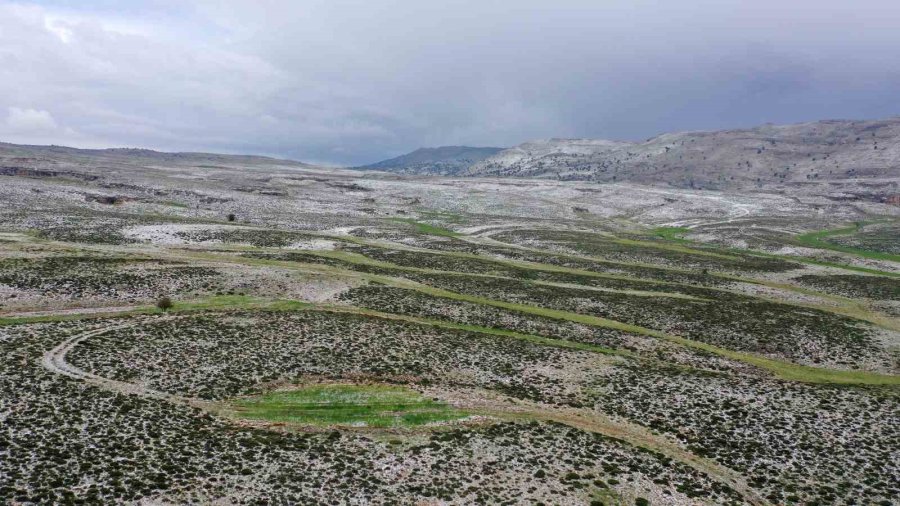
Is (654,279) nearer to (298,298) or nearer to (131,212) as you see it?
(298,298)

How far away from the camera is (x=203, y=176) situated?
194375 mm

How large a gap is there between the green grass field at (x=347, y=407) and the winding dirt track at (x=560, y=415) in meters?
2.07

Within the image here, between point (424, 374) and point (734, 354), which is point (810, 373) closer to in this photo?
point (734, 354)

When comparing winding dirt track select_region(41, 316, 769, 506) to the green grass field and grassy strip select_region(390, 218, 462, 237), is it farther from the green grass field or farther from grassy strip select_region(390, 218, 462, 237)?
grassy strip select_region(390, 218, 462, 237)

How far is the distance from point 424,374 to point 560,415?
9.33m

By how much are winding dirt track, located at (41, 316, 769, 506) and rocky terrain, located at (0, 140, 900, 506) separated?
14 centimetres

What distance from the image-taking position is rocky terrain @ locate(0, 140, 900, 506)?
23.4 metres

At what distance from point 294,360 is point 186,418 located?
30.6ft

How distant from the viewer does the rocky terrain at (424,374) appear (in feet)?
76.6

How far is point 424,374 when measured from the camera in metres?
35.2

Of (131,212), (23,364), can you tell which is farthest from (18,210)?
(23,364)

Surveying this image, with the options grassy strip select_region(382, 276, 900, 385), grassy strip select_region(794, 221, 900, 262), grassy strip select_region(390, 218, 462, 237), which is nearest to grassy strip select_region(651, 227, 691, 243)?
grassy strip select_region(794, 221, 900, 262)

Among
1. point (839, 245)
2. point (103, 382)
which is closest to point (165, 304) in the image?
point (103, 382)

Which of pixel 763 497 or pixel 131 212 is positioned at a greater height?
pixel 131 212
